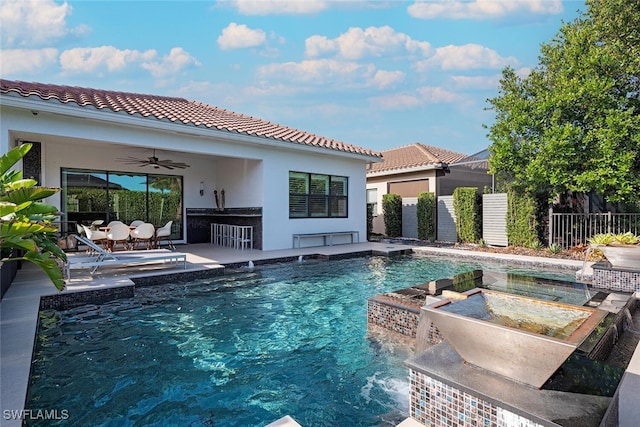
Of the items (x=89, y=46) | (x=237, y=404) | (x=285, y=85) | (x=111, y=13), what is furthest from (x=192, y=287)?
(x=285, y=85)

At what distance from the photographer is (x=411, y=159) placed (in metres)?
18.5

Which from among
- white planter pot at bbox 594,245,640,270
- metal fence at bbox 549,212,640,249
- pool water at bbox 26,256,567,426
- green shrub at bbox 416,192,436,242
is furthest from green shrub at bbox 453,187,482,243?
pool water at bbox 26,256,567,426

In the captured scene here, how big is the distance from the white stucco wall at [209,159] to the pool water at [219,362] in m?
4.36

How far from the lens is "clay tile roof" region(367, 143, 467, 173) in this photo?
16.3 m

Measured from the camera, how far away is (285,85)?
1731cm

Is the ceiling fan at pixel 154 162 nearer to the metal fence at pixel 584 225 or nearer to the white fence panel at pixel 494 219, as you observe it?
the white fence panel at pixel 494 219

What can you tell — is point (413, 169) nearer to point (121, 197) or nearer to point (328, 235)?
point (328, 235)

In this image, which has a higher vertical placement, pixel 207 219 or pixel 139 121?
pixel 139 121

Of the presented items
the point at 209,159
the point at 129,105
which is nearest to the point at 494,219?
the point at 209,159

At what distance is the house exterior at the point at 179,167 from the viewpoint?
27.0ft

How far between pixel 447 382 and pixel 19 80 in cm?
1341

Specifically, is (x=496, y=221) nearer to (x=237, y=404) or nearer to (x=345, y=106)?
(x=345, y=106)

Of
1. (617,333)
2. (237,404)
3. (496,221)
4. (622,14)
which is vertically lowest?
(237,404)

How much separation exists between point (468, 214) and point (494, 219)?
3.15 ft
